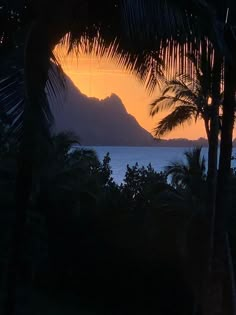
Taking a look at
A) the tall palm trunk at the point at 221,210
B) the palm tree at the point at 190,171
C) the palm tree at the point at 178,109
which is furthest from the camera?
the palm tree at the point at 190,171

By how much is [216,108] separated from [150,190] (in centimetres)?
687

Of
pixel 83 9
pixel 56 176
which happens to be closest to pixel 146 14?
pixel 83 9

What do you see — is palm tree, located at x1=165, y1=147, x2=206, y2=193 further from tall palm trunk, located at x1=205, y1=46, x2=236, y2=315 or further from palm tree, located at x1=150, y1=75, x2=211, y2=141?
tall palm trunk, located at x1=205, y1=46, x2=236, y2=315

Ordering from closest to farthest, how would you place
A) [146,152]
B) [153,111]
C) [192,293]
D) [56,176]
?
[153,111] → [192,293] → [56,176] → [146,152]

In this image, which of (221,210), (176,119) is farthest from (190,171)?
(221,210)

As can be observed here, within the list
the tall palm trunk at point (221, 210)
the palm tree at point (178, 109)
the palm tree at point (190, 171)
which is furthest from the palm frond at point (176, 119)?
the tall palm trunk at point (221, 210)

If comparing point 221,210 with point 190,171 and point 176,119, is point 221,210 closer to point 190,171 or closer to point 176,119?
point 176,119

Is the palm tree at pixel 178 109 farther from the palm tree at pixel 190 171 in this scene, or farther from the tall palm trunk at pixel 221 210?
the tall palm trunk at pixel 221 210

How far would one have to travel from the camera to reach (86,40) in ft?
24.4

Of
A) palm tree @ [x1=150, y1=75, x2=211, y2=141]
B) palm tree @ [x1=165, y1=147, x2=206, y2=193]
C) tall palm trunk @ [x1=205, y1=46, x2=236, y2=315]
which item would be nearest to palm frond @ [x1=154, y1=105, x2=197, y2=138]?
palm tree @ [x1=150, y1=75, x2=211, y2=141]

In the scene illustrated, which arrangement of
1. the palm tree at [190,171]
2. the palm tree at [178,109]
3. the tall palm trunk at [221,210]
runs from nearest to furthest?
the tall palm trunk at [221,210] → the palm tree at [178,109] → the palm tree at [190,171]

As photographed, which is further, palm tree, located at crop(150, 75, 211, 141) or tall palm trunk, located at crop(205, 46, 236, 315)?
palm tree, located at crop(150, 75, 211, 141)

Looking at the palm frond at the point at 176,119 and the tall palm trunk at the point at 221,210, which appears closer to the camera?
the tall palm trunk at the point at 221,210

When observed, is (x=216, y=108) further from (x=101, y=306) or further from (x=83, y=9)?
(x=101, y=306)
